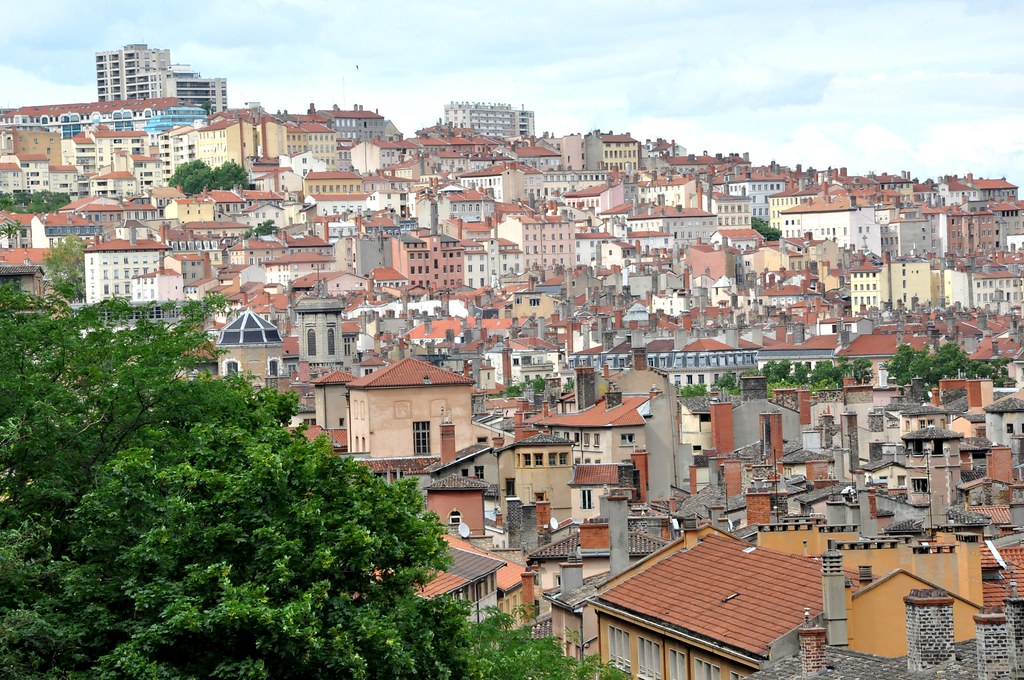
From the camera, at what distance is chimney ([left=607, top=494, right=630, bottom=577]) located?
3167cm

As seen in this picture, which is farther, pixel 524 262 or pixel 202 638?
pixel 524 262

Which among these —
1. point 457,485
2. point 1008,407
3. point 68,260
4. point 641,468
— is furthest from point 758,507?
point 68,260

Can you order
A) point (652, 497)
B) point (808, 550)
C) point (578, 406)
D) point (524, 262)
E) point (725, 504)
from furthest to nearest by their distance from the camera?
point (524, 262), point (578, 406), point (652, 497), point (725, 504), point (808, 550)

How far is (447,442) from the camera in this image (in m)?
55.3

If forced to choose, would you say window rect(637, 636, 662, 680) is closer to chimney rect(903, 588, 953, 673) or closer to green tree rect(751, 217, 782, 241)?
chimney rect(903, 588, 953, 673)

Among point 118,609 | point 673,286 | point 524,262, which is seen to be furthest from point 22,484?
point 524,262

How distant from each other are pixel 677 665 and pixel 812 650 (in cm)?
406

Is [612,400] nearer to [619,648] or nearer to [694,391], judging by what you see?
[694,391]

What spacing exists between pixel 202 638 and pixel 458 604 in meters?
3.13

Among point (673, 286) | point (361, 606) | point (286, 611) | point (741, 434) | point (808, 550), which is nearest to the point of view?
point (286, 611)

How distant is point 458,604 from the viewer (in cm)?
2291

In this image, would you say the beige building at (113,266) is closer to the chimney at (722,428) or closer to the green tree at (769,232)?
the green tree at (769,232)

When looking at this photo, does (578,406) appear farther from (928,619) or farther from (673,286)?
(673,286)

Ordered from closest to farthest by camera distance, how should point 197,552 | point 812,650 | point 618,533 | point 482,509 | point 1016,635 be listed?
point 1016,635, point 197,552, point 812,650, point 618,533, point 482,509
